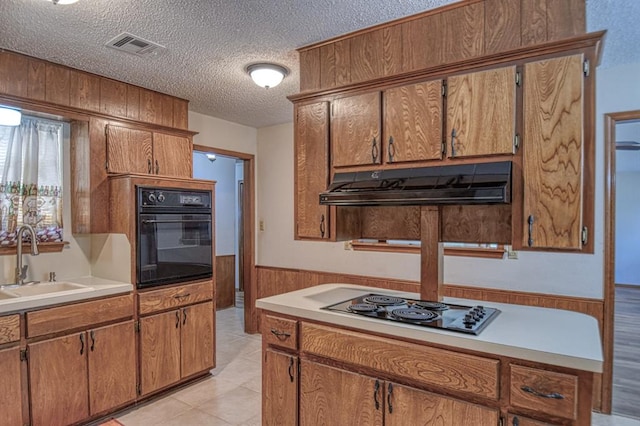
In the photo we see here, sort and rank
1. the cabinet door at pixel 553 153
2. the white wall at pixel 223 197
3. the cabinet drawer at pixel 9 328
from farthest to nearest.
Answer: the white wall at pixel 223 197 → the cabinet drawer at pixel 9 328 → the cabinet door at pixel 553 153

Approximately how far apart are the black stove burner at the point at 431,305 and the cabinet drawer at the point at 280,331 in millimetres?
690

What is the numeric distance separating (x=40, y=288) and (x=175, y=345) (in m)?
1.09

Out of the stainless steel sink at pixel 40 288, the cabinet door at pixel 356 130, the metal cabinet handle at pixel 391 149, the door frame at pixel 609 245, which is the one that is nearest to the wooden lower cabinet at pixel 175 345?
the stainless steel sink at pixel 40 288

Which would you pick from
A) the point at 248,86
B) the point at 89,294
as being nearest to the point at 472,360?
the point at 89,294

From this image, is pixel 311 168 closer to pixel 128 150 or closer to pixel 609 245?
pixel 128 150

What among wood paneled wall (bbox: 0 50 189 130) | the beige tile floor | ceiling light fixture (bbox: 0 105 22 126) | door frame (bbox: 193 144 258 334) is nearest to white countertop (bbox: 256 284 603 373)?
the beige tile floor

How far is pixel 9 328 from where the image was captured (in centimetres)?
223

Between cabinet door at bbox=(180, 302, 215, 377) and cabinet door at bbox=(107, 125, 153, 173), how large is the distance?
4.24 feet

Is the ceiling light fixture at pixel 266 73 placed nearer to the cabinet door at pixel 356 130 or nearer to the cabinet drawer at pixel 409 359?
the cabinet door at pixel 356 130

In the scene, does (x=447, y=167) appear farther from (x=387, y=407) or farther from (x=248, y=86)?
(x=248, y=86)

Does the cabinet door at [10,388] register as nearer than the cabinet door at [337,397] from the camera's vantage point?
No

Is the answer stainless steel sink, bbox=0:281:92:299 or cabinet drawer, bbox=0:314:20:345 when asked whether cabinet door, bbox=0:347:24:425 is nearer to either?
cabinet drawer, bbox=0:314:20:345

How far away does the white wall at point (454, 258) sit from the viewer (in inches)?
109

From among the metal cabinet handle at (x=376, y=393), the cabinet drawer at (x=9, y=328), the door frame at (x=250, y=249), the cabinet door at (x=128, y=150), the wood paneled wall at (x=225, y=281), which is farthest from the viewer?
the wood paneled wall at (x=225, y=281)
